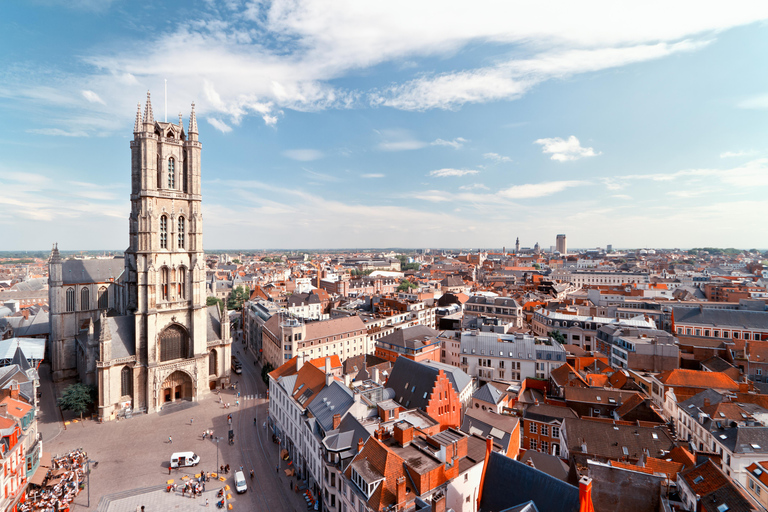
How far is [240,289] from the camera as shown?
147 m

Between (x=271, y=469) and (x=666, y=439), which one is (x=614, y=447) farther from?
(x=271, y=469)

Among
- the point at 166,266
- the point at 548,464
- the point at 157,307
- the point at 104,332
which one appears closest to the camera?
the point at 548,464

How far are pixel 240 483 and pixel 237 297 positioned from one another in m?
110

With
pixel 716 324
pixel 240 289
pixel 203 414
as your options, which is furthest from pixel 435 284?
pixel 203 414

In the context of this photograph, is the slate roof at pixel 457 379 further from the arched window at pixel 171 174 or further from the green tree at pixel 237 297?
the green tree at pixel 237 297

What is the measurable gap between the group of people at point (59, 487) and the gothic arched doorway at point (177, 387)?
16331mm

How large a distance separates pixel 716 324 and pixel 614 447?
61172mm

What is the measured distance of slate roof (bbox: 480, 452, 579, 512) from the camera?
2275 centimetres

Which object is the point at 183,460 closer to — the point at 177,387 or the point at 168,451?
the point at 168,451

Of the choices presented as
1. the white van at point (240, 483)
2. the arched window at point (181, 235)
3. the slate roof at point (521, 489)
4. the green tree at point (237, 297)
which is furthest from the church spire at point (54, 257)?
the slate roof at point (521, 489)

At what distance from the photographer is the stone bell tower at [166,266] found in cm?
5609

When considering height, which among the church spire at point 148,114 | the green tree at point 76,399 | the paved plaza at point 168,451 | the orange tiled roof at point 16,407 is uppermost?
the church spire at point 148,114

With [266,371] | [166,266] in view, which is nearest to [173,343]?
[166,266]

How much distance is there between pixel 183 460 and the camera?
41500 millimetres
